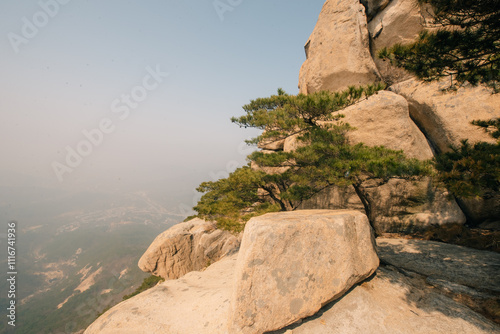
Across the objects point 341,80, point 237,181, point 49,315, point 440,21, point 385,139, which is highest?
point 341,80

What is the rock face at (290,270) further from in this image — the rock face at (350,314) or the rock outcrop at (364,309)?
the rock face at (350,314)

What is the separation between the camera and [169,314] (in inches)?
204

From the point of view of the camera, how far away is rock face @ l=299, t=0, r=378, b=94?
40.1 ft

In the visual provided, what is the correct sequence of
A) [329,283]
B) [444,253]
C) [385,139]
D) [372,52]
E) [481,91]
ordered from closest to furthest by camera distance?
[329,283] < [444,253] < [481,91] < [385,139] < [372,52]

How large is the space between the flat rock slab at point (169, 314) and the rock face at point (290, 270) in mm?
1082

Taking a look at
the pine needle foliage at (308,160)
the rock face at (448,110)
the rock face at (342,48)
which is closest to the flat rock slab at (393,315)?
the pine needle foliage at (308,160)

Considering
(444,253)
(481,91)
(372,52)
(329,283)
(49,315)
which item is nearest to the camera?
(329,283)

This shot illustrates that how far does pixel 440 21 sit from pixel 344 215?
4.33m

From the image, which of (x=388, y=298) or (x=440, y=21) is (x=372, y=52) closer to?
(x=440, y=21)

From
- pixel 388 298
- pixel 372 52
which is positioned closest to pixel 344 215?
pixel 388 298

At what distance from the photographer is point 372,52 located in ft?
40.9

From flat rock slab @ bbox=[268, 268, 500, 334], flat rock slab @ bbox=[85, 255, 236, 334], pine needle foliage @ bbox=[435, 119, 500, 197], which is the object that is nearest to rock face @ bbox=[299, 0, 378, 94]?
pine needle foliage @ bbox=[435, 119, 500, 197]

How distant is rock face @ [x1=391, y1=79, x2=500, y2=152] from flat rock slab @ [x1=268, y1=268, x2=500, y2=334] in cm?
727

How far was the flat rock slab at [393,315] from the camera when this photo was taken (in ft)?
12.3
